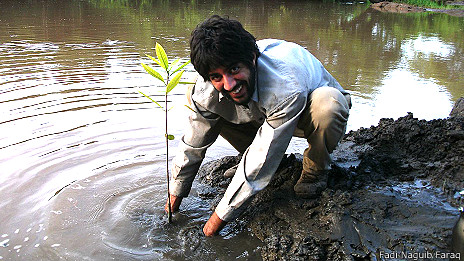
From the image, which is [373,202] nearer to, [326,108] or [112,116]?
[326,108]

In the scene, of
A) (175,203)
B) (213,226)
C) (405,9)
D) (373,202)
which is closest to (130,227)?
(175,203)

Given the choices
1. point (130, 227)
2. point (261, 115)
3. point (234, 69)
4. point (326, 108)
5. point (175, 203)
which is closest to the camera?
point (234, 69)

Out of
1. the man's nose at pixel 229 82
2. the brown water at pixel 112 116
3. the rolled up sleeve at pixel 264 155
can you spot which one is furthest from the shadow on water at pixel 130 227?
the man's nose at pixel 229 82

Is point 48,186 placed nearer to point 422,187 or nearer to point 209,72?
point 209,72

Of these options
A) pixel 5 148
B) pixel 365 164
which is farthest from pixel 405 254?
pixel 5 148

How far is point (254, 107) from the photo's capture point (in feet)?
7.65

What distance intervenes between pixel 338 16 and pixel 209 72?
1265 centimetres

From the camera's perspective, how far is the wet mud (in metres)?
2.11

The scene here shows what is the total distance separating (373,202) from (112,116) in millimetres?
2702

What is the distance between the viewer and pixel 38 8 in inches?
466

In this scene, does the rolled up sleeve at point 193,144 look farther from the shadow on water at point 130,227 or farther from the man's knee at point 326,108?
the man's knee at point 326,108

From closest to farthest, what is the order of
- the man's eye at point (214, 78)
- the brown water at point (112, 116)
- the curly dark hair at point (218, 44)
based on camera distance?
the curly dark hair at point (218, 44) → the man's eye at point (214, 78) → the brown water at point (112, 116)

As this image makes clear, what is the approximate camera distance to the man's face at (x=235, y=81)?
2035 mm

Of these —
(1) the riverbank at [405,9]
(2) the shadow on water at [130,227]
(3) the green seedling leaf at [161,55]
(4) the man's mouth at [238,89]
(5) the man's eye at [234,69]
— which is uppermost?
(1) the riverbank at [405,9]
